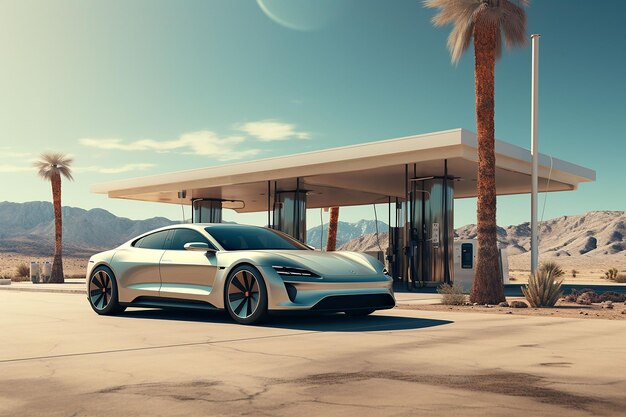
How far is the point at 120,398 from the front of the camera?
542cm

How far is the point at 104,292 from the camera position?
12.6 meters

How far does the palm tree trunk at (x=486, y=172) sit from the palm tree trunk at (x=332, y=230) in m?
27.1

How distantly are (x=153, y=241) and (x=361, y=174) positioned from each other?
58.9 feet

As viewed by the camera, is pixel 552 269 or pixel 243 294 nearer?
pixel 243 294

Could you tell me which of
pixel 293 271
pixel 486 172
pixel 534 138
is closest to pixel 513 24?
pixel 534 138

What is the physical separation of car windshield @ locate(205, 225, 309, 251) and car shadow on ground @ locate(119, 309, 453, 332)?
3.46ft

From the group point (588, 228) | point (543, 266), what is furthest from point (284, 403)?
point (588, 228)

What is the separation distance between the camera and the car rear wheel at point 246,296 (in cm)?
1015

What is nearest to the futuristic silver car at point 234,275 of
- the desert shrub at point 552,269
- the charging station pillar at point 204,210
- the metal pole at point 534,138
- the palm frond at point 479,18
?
the desert shrub at point 552,269

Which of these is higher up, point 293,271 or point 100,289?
point 293,271

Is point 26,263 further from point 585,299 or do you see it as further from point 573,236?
point 585,299

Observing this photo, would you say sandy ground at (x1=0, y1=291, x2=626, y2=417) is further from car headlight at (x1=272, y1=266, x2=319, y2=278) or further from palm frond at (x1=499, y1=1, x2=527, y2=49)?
palm frond at (x1=499, y1=1, x2=527, y2=49)

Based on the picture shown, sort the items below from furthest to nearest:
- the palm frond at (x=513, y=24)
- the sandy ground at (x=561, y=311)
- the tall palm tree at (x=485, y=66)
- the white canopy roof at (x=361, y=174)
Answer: the white canopy roof at (x=361, y=174) → the palm frond at (x=513, y=24) → the tall palm tree at (x=485, y=66) → the sandy ground at (x=561, y=311)

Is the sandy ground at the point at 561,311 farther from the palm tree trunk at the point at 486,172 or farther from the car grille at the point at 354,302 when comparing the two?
the car grille at the point at 354,302
